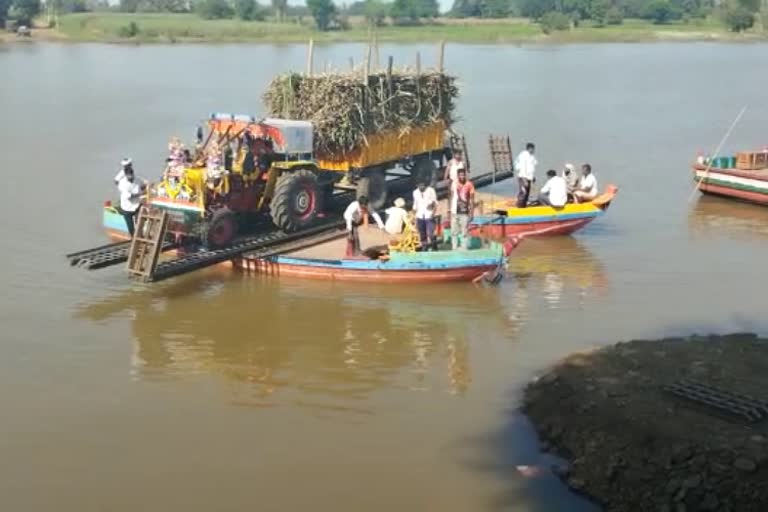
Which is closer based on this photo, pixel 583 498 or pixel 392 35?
pixel 583 498

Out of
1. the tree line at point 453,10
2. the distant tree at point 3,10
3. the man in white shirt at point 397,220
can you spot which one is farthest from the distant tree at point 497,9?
the man in white shirt at point 397,220

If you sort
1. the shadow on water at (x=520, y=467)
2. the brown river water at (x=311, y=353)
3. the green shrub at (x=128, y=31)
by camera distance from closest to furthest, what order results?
the shadow on water at (x=520, y=467), the brown river water at (x=311, y=353), the green shrub at (x=128, y=31)

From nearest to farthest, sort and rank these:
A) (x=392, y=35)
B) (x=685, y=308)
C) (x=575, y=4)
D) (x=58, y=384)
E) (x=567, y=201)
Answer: (x=58, y=384)
(x=685, y=308)
(x=567, y=201)
(x=392, y=35)
(x=575, y=4)

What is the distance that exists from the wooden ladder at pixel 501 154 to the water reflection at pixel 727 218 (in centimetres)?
398

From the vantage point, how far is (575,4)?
106125mm

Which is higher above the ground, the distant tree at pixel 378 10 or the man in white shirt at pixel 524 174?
the distant tree at pixel 378 10

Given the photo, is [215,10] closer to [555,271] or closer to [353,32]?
[353,32]

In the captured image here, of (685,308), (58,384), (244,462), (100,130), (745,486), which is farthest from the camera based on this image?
(100,130)

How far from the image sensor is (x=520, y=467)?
939 cm

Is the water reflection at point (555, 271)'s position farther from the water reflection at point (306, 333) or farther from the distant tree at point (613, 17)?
the distant tree at point (613, 17)

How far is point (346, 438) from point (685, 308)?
6.56 m

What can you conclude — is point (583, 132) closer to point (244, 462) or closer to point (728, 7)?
point (244, 462)

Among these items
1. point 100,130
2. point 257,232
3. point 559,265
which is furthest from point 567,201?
point 100,130

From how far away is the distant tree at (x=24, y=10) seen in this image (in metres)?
89.4
